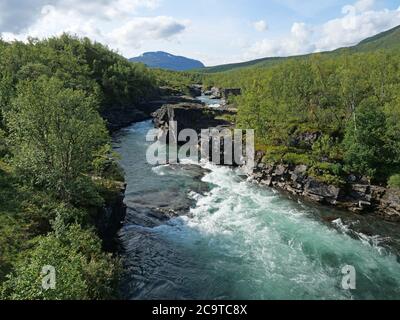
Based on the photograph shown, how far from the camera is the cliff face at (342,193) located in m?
46.3

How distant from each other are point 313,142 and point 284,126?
6851mm

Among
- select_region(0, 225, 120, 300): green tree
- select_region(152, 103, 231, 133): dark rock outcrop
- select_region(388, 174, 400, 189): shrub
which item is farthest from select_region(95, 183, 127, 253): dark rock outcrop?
select_region(152, 103, 231, 133): dark rock outcrop

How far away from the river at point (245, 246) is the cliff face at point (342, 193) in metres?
2.30

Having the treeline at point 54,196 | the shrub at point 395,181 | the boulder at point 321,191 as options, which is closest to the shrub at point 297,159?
the boulder at point 321,191

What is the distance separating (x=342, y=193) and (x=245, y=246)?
64.7 feet

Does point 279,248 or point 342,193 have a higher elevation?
point 342,193

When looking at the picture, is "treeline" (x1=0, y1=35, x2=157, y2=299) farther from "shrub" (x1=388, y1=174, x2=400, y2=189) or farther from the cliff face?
"shrub" (x1=388, y1=174, x2=400, y2=189)

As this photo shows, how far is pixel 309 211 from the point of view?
4666cm

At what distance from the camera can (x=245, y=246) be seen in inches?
1442

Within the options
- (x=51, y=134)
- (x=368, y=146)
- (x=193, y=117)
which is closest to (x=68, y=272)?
(x=51, y=134)

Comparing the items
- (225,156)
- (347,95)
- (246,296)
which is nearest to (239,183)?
(225,156)

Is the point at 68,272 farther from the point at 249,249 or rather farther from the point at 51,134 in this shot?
the point at 249,249

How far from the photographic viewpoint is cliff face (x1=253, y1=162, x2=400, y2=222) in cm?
4634

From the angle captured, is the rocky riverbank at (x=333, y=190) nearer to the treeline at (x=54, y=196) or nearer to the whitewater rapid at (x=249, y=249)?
the whitewater rapid at (x=249, y=249)
